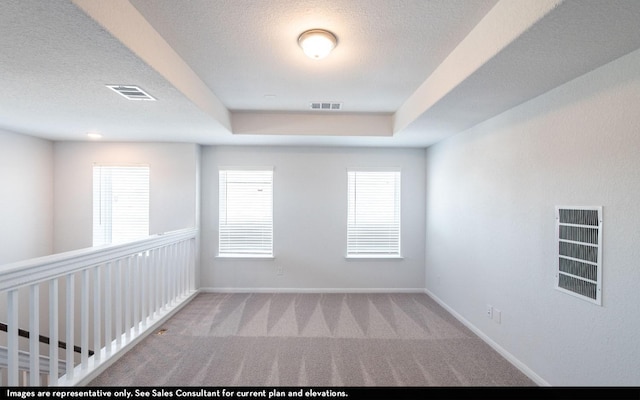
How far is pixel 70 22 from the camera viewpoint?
1429mm

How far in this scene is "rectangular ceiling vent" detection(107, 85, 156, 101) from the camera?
7.44 feet

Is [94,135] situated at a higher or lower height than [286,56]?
lower

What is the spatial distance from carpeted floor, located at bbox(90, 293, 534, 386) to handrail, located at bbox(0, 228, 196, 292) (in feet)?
3.10

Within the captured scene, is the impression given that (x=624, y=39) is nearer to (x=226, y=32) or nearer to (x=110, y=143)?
(x=226, y=32)

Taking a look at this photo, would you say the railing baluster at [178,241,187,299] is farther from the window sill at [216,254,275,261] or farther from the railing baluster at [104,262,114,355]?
the railing baluster at [104,262,114,355]

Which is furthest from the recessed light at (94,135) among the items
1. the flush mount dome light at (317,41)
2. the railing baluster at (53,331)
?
the flush mount dome light at (317,41)

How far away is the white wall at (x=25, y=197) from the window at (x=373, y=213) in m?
4.59

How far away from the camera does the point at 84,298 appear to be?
2.31 metres

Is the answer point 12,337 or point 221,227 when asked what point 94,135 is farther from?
point 12,337

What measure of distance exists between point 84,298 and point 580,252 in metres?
3.83

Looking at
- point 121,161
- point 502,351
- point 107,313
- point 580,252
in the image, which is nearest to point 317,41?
point 580,252

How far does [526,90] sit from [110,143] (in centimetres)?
531

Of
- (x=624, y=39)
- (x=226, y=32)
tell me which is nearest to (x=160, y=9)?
(x=226, y=32)

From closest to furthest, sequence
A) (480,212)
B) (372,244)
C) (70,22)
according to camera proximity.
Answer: (70,22) → (480,212) → (372,244)
